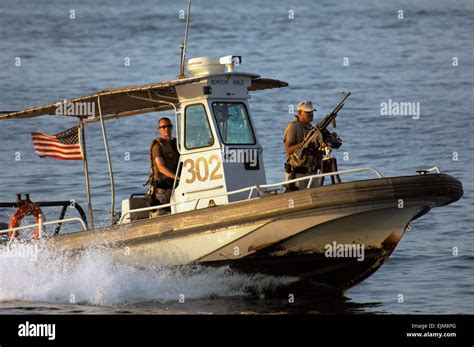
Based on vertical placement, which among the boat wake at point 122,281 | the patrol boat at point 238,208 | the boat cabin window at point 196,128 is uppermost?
the boat cabin window at point 196,128

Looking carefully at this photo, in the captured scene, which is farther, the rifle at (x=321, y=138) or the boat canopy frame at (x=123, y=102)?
the boat canopy frame at (x=123, y=102)

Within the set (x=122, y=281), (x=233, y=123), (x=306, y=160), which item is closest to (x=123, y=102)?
(x=233, y=123)

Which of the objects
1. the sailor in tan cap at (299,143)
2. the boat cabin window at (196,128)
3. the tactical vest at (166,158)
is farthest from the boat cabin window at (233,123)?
the tactical vest at (166,158)

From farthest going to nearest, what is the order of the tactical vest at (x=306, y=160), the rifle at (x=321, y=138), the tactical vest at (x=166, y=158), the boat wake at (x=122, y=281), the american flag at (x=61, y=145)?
the american flag at (x=61, y=145) → the tactical vest at (x=166, y=158) → the boat wake at (x=122, y=281) → the tactical vest at (x=306, y=160) → the rifle at (x=321, y=138)

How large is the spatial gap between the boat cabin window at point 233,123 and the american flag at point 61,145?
204cm

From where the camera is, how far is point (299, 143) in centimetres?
1551

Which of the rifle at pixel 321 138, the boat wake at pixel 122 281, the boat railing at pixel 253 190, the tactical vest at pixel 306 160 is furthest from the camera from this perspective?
the boat wake at pixel 122 281

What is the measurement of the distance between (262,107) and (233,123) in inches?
595

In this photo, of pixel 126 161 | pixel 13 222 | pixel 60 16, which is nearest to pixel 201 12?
pixel 60 16

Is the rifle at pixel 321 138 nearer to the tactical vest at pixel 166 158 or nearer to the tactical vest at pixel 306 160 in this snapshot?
the tactical vest at pixel 306 160

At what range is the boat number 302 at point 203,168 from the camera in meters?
15.6
